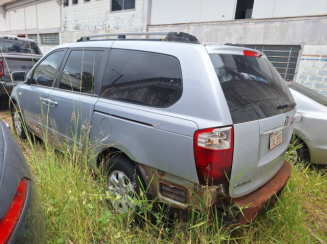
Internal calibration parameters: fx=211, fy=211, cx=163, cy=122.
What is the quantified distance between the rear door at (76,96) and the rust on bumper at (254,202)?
1.52m

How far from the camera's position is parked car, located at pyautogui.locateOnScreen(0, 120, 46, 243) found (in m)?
0.89

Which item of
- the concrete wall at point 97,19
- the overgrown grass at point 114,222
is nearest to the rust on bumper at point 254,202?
the overgrown grass at point 114,222

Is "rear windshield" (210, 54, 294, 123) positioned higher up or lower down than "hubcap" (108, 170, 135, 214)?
higher up

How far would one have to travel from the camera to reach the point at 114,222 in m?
1.84

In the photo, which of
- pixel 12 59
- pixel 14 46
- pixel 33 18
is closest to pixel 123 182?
pixel 12 59

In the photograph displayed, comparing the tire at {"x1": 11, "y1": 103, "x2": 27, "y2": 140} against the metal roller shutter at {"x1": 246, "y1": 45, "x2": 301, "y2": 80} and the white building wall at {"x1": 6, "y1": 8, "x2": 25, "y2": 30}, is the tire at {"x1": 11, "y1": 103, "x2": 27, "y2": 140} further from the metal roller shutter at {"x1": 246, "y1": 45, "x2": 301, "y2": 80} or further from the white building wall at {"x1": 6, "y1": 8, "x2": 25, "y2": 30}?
the white building wall at {"x1": 6, "y1": 8, "x2": 25, "y2": 30}

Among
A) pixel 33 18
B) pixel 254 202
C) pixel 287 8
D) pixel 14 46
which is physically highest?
pixel 33 18

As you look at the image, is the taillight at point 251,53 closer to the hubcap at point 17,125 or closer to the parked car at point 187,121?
the parked car at point 187,121

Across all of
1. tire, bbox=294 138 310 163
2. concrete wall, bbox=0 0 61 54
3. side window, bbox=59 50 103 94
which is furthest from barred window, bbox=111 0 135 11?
tire, bbox=294 138 310 163

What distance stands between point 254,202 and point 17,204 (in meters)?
1.55

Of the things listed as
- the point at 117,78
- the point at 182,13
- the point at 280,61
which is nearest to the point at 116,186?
the point at 117,78

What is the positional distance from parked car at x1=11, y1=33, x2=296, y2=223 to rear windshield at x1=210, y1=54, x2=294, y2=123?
10mm

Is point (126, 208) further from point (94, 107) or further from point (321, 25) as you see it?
point (321, 25)

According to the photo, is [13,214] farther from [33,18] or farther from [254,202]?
[33,18]
